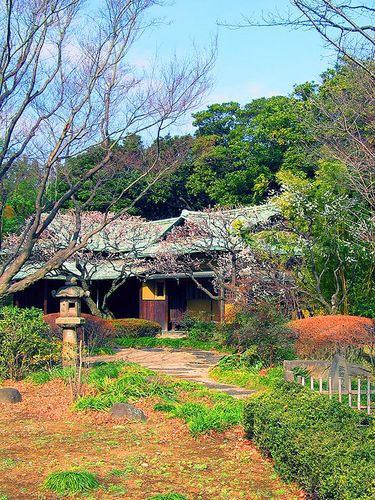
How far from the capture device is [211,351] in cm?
2039

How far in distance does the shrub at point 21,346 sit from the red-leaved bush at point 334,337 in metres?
4.96

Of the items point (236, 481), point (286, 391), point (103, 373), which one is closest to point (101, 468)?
point (236, 481)

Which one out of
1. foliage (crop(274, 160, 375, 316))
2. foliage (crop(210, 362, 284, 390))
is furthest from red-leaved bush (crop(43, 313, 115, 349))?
foliage (crop(274, 160, 375, 316))

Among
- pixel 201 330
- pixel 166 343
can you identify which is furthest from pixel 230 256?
pixel 166 343

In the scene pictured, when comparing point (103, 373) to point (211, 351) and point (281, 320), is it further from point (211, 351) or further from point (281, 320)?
point (211, 351)

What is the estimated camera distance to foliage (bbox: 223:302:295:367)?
1357 cm

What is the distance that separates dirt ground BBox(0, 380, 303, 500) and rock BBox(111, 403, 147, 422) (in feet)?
0.36

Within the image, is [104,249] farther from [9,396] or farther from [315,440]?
[315,440]

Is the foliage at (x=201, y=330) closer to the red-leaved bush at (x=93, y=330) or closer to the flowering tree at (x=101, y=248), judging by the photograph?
the flowering tree at (x=101, y=248)

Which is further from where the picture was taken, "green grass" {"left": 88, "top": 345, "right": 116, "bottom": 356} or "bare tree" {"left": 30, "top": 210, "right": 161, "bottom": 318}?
"bare tree" {"left": 30, "top": 210, "right": 161, "bottom": 318}

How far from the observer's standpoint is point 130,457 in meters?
6.68

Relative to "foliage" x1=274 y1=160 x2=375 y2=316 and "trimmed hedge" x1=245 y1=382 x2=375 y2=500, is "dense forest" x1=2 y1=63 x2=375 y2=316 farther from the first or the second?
"trimmed hedge" x1=245 y1=382 x2=375 y2=500

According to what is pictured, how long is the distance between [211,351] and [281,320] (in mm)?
6609

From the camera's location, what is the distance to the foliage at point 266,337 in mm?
13570
